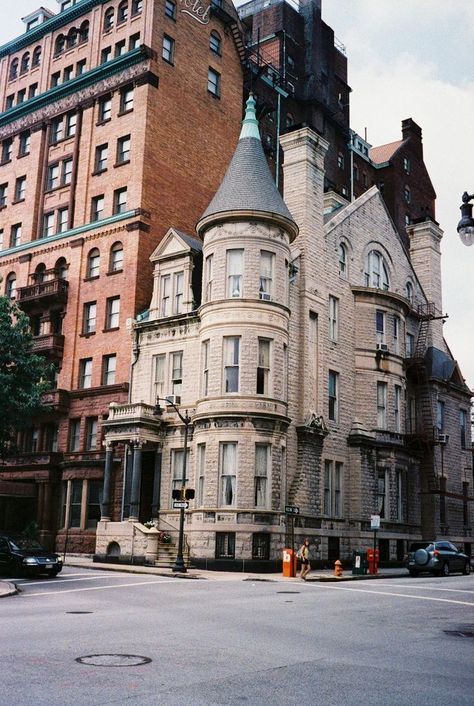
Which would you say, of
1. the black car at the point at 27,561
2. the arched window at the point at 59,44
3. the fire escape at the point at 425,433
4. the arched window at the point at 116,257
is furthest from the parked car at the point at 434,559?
the arched window at the point at 59,44

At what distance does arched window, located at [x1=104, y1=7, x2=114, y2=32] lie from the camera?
5083 cm

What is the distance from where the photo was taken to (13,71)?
57.0 m

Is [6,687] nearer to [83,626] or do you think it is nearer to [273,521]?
[83,626]

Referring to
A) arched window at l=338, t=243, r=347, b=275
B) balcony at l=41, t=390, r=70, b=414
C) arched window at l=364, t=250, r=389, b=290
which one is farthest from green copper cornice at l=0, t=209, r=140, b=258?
arched window at l=364, t=250, r=389, b=290

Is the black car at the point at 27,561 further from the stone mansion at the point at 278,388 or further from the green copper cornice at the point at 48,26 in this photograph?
the green copper cornice at the point at 48,26

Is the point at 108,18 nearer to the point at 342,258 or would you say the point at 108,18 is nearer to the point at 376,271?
the point at 342,258

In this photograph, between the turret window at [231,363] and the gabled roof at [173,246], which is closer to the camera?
the turret window at [231,363]

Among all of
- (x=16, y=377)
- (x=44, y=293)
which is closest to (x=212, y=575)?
(x=16, y=377)

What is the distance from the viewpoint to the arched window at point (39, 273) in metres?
48.8

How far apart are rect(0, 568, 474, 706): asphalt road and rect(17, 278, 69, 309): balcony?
86.3ft

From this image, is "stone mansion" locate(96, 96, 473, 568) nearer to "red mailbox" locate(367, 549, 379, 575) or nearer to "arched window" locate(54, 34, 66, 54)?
"red mailbox" locate(367, 549, 379, 575)

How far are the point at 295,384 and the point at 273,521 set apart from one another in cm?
744

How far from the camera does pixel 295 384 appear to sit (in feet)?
133

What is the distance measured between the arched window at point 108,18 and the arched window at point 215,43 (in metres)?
6.50
